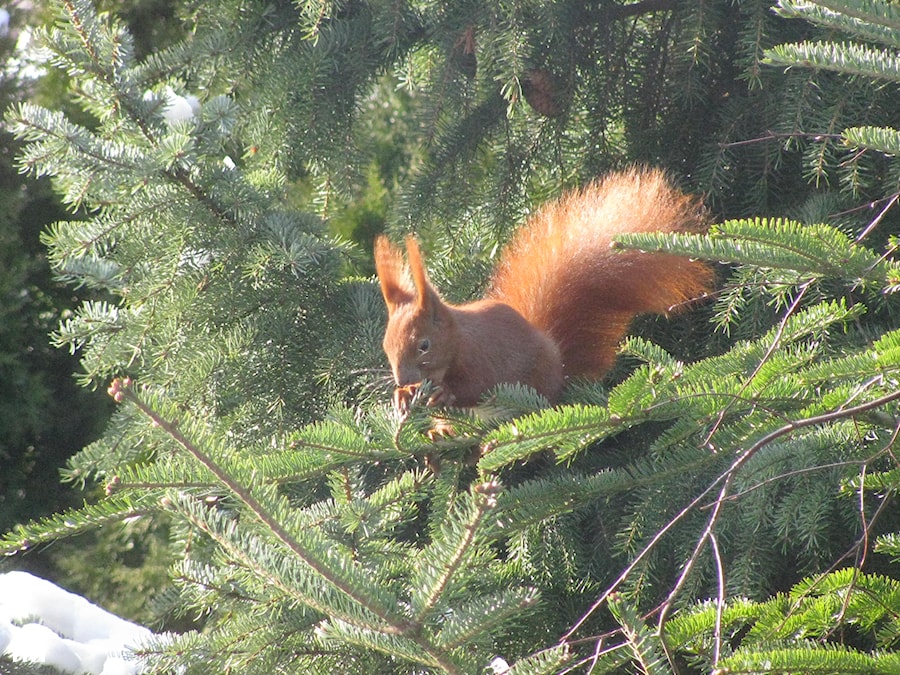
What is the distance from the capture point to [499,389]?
1081mm

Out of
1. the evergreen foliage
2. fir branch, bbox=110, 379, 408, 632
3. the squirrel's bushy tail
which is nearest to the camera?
fir branch, bbox=110, 379, 408, 632

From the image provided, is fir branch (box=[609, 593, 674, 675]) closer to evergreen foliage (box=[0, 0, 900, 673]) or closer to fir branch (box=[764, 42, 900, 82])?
evergreen foliage (box=[0, 0, 900, 673])

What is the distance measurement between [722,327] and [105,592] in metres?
1.87

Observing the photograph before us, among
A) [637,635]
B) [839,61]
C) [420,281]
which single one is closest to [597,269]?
[420,281]

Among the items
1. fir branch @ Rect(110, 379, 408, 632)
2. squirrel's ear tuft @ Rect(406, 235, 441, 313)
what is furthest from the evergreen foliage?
squirrel's ear tuft @ Rect(406, 235, 441, 313)

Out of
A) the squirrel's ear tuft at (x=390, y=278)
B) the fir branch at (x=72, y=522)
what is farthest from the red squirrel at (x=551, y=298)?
the fir branch at (x=72, y=522)

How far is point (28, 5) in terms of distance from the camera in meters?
2.82

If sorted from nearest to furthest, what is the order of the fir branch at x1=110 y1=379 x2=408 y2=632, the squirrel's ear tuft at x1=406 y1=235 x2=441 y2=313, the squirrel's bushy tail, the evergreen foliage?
the fir branch at x1=110 y1=379 x2=408 y2=632 < the evergreen foliage < the squirrel's ear tuft at x1=406 y1=235 x2=441 y2=313 < the squirrel's bushy tail

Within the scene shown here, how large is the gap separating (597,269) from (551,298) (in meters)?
0.09

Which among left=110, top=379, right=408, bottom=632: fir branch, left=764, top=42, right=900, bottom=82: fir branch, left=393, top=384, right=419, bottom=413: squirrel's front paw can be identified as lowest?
left=393, top=384, right=419, bottom=413: squirrel's front paw

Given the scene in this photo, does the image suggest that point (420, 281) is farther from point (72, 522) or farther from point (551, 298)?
point (72, 522)

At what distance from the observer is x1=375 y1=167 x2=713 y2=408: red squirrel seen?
1268mm

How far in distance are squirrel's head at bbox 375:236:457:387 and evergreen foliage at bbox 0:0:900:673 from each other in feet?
0.27

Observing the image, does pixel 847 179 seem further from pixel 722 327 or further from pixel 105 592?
pixel 105 592
